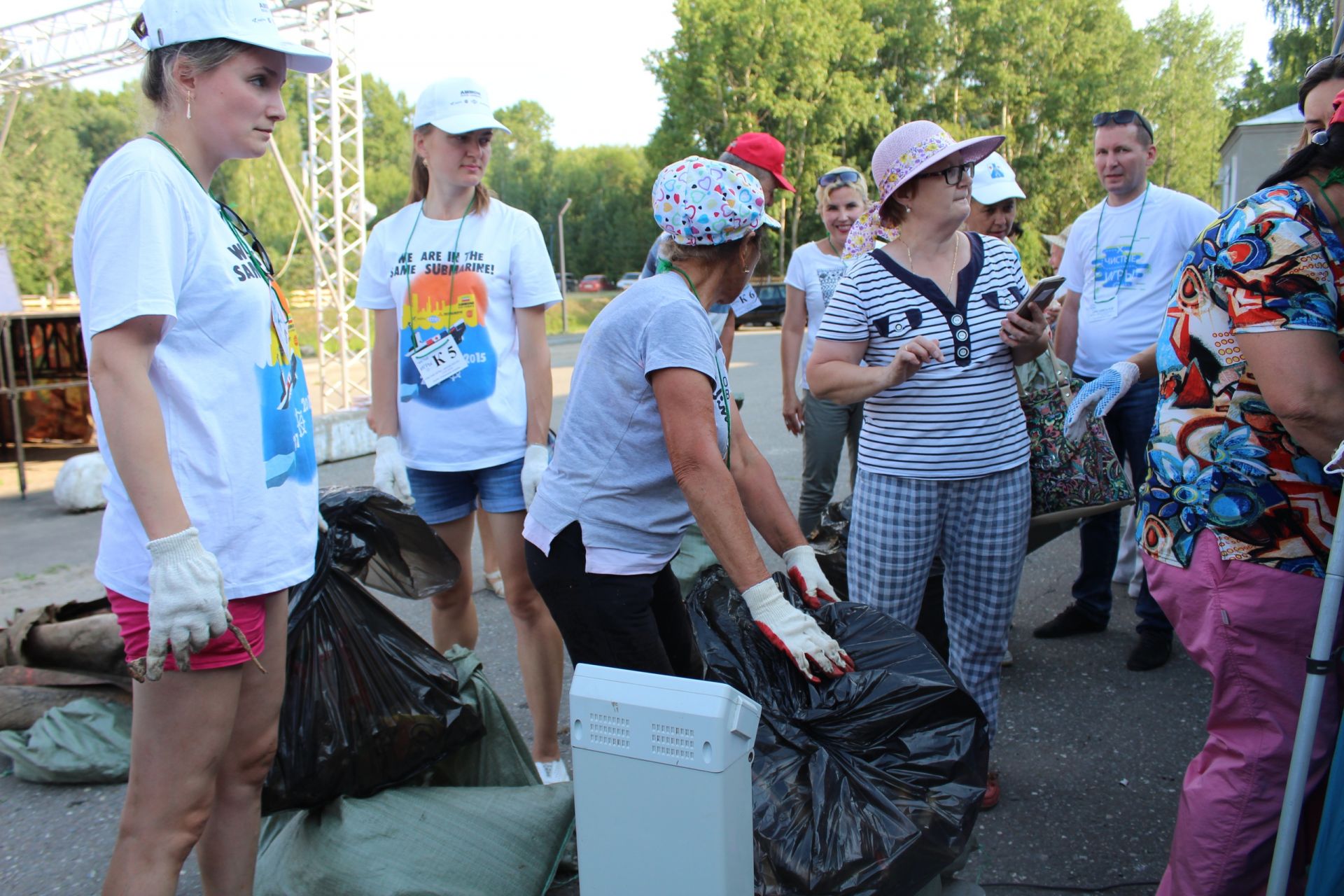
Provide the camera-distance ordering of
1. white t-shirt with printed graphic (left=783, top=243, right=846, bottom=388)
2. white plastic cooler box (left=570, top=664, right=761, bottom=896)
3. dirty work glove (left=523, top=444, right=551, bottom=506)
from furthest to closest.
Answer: white t-shirt with printed graphic (left=783, top=243, right=846, bottom=388), dirty work glove (left=523, top=444, right=551, bottom=506), white plastic cooler box (left=570, top=664, right=761, bottom=896)

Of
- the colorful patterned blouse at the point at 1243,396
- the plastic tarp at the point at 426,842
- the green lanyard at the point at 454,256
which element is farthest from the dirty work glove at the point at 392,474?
the colorful patterned blouse at the point at 1243,396

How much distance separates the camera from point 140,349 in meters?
1.55

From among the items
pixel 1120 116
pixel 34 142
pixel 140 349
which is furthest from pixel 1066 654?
pixel 34 142

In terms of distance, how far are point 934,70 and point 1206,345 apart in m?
45.3

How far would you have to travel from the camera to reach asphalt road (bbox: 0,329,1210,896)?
8.27 ft

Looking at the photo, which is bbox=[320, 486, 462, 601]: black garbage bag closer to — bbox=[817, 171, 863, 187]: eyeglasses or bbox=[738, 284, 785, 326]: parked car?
bbox=[817, 171, 863, 187]: eyeglasses

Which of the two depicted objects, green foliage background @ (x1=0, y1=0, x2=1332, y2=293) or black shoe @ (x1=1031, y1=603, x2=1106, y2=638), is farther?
green foliage background @ (x1=0, y1=0, x2=1332, y2=293)

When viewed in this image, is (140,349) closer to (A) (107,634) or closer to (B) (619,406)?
(B) (619,406)

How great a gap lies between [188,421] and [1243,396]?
1.85 meters

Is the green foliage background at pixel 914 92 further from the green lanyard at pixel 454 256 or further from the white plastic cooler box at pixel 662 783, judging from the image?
the white plastic cooler box at pixel 662 783

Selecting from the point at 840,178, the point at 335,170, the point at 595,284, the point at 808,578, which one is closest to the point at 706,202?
the point at 808,578

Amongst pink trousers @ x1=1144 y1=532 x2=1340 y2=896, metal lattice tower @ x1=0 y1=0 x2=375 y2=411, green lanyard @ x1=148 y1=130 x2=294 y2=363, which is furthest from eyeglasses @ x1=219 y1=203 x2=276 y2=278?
metal lattice tower @ x1=0 y1=0 x2=375 y2=411

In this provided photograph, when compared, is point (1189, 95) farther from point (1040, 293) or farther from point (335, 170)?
point (1040, 293)

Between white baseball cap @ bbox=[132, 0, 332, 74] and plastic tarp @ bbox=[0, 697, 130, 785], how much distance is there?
7.43 ft
